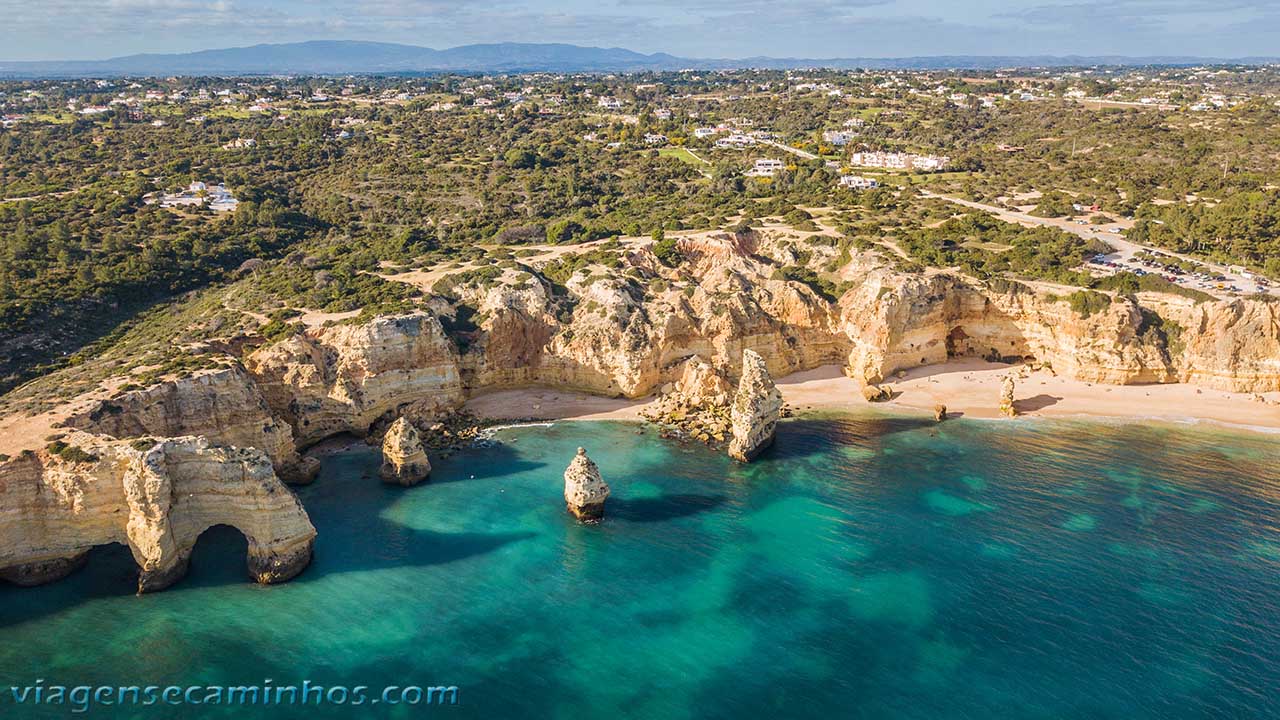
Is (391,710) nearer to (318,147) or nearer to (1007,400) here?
(1007,400)

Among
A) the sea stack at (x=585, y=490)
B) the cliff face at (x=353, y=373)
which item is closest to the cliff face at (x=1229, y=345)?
the sea stack at (x=585, y=490)

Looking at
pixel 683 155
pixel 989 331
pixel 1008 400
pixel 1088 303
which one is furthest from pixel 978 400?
pixel 683 155

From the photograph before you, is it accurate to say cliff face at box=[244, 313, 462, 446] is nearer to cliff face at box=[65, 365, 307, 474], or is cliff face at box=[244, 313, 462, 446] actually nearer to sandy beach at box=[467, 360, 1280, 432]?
cliff face at box=[65, 365, 307, 474]

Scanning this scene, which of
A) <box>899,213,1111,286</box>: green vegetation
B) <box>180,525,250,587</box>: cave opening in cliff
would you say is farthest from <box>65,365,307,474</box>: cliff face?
<box>899,213,1111,286</box>: green vegetation

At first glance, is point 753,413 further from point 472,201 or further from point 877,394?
point 472,201

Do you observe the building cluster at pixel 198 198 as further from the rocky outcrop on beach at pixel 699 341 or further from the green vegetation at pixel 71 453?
the green vegetation at pixel 71 453
